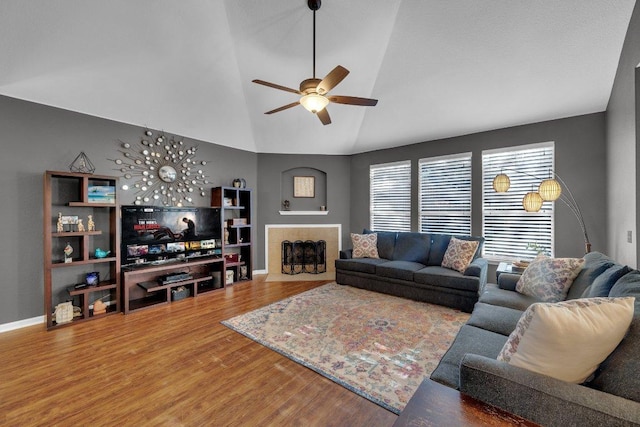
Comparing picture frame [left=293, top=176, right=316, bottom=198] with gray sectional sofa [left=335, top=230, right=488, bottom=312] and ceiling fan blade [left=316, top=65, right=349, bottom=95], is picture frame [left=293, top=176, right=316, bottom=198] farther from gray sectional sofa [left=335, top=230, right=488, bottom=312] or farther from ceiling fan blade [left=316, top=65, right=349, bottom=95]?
ceiling fan blade [left=316, top=65, right=349, bottom=95]

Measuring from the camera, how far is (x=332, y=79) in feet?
7.77

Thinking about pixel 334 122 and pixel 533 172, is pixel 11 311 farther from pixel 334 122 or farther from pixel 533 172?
pixel 533 172

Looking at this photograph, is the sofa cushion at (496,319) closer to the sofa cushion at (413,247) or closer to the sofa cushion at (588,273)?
the sofa cushion at (588,273)

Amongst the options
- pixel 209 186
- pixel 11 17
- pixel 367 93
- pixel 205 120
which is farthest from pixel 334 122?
pixel 11 17

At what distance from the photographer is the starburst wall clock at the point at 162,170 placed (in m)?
4.02

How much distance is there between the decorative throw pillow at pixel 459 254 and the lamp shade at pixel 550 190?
1.12m

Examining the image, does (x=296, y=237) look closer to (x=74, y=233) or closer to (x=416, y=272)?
(x=416, y=272)

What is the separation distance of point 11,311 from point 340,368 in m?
4.01

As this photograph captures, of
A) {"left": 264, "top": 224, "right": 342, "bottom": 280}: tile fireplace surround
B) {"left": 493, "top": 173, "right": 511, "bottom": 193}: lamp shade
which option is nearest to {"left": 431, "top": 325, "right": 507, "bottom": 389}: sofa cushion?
{"left": 493, "top": 173, "right": 511, "bottom": 193}: lamp shade

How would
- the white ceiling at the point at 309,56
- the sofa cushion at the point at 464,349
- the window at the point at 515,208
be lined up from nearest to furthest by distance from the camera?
the sofa cushion at the point at 464,349 < the white ceiling at the point at 309,56 < the window at the point at 515,208

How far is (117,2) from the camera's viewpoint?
270 centimetres

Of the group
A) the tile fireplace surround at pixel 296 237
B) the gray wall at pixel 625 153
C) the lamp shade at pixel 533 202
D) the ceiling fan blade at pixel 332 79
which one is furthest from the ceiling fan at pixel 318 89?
the tile fireplace surround at pixel 296 237

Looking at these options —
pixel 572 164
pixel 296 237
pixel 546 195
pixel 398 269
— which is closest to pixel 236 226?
pixel 296 237

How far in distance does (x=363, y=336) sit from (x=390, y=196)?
11.3ft
